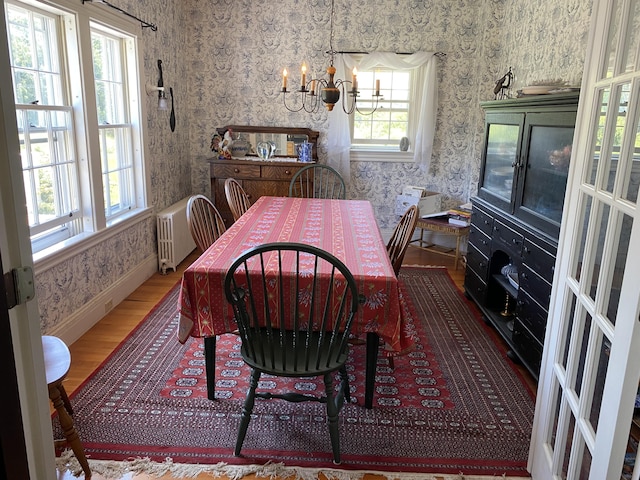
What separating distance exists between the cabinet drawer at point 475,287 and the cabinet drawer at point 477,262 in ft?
0.13

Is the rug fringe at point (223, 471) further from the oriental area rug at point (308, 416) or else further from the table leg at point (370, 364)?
the table leg at point (370, 364)

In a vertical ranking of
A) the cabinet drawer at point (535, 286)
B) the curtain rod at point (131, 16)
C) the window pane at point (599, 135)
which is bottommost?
the cabinet drawer at point (535, 286)

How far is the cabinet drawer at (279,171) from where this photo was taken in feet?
15.8

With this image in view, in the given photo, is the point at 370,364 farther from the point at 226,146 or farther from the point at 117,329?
the point at 226,146

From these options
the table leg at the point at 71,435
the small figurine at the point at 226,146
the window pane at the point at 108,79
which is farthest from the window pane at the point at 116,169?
the table leg at the point at 71,435

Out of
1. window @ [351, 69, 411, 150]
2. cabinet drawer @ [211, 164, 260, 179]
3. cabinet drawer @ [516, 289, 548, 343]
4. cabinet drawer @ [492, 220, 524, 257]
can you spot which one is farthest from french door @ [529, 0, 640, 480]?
window @ [351, 69, 411, 150]

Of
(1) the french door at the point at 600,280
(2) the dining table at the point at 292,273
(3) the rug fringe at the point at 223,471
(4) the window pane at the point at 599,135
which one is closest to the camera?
(1) the french door at the point at 600,280

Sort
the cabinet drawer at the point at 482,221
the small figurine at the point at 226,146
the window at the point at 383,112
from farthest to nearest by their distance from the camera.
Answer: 1. the window at the point at 383,112
2. the small figurine at the point at 226,146
3. the cabinet drawer at the point at 482,221

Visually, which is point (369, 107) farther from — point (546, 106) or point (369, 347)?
point (369, 347)

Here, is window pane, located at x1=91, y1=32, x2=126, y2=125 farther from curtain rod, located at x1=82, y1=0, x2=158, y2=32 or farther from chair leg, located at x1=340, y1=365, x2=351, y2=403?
chair leg, located at x1=340, y1=365, x2=351, y2=403

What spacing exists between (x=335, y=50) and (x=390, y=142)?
1.12 metres

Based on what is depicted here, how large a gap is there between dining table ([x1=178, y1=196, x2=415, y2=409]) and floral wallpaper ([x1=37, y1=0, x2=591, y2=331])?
1902 mm

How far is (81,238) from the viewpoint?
3.06 metres

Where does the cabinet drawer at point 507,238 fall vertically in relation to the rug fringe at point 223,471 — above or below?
above
